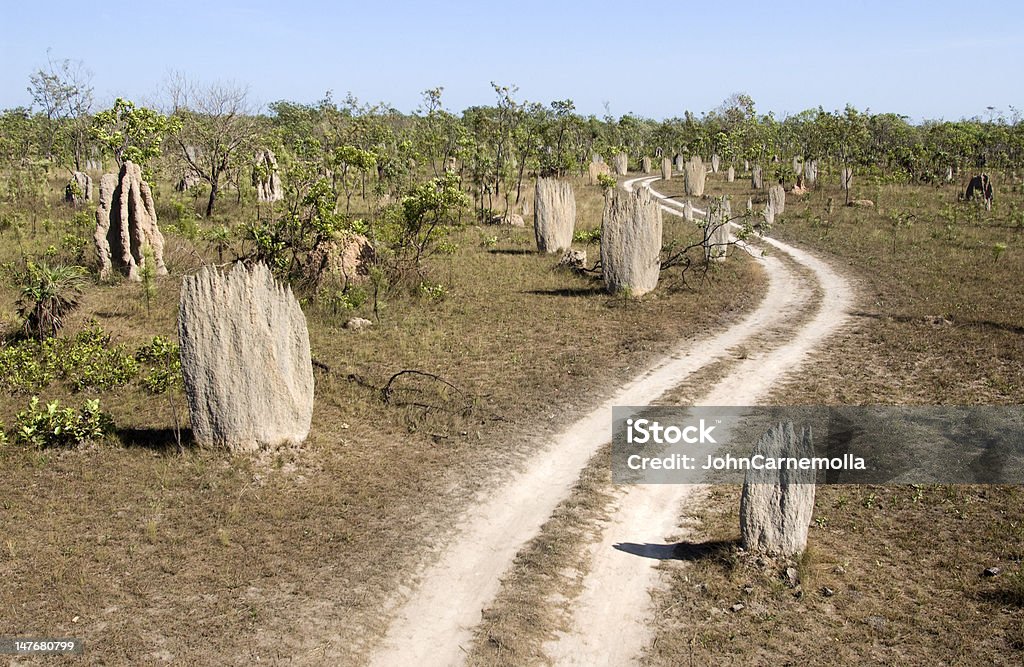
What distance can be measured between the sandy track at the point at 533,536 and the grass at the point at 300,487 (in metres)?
0.42

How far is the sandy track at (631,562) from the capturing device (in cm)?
866

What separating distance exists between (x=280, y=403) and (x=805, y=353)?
11936mm

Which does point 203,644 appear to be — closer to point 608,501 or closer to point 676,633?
point 676,633

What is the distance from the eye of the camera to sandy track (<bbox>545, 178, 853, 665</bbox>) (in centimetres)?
866

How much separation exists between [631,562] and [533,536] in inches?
56.5

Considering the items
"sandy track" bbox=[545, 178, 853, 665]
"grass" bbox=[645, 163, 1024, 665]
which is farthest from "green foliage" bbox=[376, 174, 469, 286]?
"grass" bbox=[645, 163, 1024, 665]

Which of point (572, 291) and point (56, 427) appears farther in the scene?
point (572, 291)

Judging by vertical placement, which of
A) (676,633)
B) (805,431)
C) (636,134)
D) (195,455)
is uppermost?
(636,134)

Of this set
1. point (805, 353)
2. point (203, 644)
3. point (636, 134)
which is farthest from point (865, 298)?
point (636, 134)

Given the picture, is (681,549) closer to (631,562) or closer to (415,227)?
(631,562)

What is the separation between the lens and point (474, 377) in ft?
55.0

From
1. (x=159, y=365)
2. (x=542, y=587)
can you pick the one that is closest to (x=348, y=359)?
(x=159, y=365)

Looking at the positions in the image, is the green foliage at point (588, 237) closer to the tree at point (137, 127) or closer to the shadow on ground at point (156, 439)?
the tree at point (137, 127)

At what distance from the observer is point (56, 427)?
1284 cm
